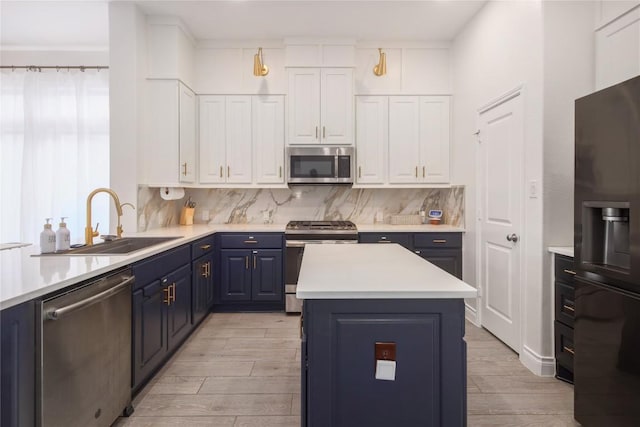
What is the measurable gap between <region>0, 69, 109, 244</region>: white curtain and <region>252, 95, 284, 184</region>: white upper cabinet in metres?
1.80

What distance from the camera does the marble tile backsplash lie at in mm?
4543

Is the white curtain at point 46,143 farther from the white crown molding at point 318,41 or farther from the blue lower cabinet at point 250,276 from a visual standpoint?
the white crown molding at point 318,41

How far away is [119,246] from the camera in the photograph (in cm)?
262

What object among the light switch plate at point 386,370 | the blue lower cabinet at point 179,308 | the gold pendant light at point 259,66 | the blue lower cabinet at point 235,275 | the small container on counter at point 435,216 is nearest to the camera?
the light switch plate at point 386,370

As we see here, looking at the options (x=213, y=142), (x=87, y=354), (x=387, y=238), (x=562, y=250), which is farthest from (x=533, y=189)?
(x=213, y=142)

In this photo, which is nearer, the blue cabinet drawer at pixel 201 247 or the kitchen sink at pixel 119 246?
the kitchen sink at pixel 119 246

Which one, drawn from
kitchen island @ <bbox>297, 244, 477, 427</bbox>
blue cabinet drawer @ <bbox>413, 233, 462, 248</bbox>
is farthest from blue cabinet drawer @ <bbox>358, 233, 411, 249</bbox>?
kitchen island @ <bbox>297, 244, 477, 427</bbox>

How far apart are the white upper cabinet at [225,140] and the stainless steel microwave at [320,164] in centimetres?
60

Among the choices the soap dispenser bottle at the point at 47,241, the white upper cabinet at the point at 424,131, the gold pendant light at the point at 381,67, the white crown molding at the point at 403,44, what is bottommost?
the soap dispenser bottle at the point at 47,241

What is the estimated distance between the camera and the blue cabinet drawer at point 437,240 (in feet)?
12.7

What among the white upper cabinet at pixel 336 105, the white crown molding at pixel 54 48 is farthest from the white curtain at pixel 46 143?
the white upper cabinet at pixel 336 105

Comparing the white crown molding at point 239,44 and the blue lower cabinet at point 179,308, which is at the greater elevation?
the white crown molding at point 239,44

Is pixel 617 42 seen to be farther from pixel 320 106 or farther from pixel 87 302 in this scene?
pixel 87 302

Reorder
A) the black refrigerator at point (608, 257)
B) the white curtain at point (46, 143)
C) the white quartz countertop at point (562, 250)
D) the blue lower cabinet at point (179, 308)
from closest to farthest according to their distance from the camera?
1. the black refrigerator at point (608, 257)
2. the white quartz countertop at point (562, 250)
3. the blue lower cabinet at point (179, 308)
4. the white curtain at point (46, 143)
